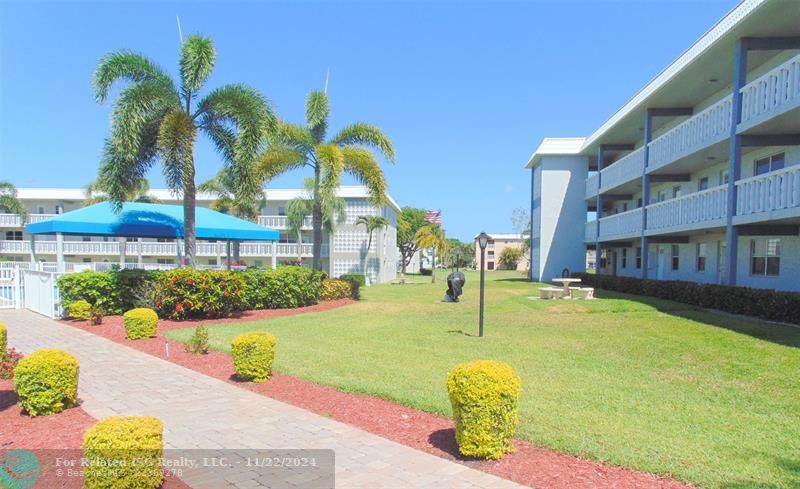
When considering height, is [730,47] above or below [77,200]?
above

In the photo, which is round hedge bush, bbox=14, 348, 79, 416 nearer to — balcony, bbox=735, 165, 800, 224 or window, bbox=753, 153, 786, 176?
balcony, bbox=735, 165, 800, 224

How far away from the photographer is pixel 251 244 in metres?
38.4

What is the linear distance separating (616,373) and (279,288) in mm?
10797

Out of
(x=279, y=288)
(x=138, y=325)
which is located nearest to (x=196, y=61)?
(x=279, y=288)

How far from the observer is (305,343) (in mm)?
9906

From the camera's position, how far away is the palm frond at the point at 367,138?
18.7 m

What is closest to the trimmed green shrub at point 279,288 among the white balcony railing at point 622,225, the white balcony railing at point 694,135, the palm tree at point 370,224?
the white balcony railing at point 694,135

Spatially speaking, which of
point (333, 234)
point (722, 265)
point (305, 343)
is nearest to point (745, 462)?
point (305, 343)

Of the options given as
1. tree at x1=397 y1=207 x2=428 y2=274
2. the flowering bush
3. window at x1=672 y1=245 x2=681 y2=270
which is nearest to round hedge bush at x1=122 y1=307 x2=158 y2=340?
the flowering bush

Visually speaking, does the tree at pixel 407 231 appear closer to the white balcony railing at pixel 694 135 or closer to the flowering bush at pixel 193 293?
the white balcony railing at pixel 694 135

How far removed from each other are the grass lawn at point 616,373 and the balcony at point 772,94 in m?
5.30

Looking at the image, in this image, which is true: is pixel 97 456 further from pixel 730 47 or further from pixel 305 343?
pixel 730 47

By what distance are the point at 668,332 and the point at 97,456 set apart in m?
11.4

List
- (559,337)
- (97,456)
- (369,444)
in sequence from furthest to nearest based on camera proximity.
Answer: (559,337) → (369,444) → (97,456)
